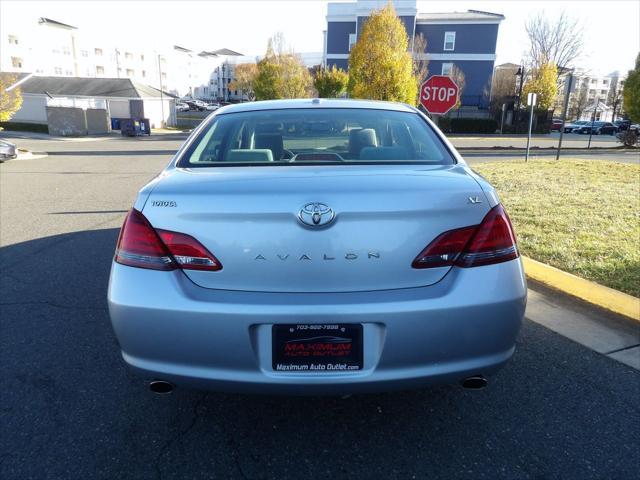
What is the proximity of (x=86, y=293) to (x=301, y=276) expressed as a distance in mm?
2955

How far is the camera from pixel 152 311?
2.00 meters

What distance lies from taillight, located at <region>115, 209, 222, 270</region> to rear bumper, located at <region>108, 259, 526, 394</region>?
0.04 meters

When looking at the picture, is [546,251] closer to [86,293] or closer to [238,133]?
[238,133]

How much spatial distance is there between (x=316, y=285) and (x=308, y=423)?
0.89m

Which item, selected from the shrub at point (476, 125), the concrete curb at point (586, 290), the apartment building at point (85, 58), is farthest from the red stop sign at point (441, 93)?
the apartment building at point (85, 58)

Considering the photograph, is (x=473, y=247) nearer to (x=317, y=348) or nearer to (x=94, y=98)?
(x=317, y=348)

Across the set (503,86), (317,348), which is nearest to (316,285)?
(317,348)

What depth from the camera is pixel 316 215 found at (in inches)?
76.4

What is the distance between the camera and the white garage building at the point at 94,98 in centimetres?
4306

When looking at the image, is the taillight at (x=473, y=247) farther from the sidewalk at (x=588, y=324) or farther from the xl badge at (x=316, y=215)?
the sidewalk at (x=588, y=324)

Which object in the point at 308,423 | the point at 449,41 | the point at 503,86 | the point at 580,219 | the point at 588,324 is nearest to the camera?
the point at 308,423

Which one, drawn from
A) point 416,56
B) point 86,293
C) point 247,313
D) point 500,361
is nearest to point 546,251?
point 500,361

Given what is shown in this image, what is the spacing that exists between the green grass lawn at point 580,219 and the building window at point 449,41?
36.4m

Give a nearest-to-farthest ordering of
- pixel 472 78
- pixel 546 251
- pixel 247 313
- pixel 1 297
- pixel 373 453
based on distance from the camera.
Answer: pixel 247 313
pixel 373 453
pixel 1 297
pixel 546 251
pixel 472 78
